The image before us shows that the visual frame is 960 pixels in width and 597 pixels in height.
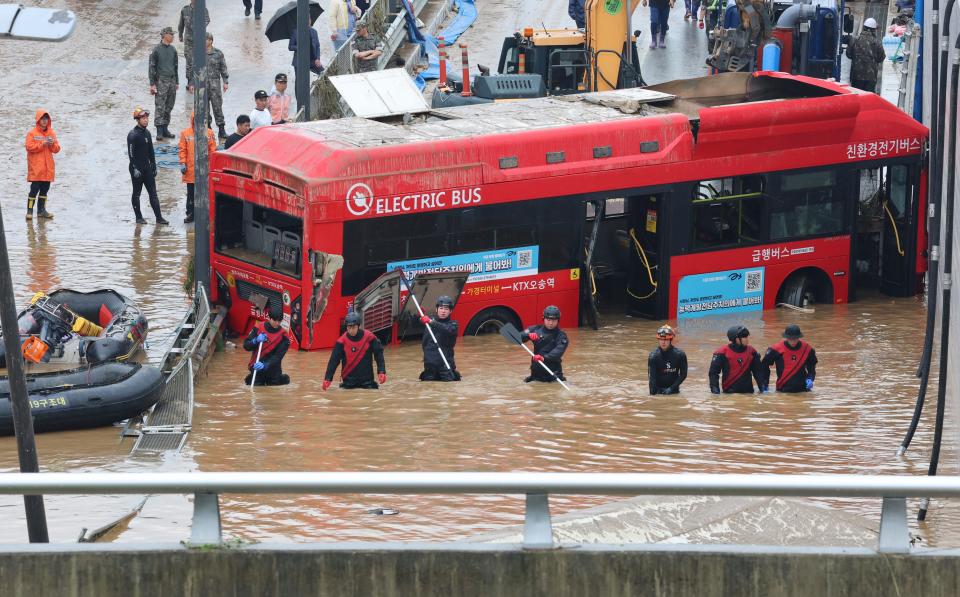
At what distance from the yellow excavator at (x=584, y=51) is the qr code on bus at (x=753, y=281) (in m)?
8.47

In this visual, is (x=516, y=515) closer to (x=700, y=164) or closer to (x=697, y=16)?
(x=700, y=164)

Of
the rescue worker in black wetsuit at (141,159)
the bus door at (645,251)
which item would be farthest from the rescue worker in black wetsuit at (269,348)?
the rescue worker in black wetsuit at (141,159)

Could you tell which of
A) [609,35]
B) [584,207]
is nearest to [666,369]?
[584,207]

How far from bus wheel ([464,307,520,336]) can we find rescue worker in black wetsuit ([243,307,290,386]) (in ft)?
10.8

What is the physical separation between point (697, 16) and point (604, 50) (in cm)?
1198

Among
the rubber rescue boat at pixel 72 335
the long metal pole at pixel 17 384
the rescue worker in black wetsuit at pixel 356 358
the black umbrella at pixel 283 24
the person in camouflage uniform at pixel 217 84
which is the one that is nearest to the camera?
the long metal pole at pixel 17 384

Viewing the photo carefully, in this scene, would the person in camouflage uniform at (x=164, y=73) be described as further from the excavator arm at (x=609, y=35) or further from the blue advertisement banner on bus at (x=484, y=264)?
the blue advertisement banner on bus at (x=484, y=264)

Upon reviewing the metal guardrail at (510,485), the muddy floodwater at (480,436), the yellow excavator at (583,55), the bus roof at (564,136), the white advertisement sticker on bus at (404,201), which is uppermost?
the yellow excavator at (583,55)

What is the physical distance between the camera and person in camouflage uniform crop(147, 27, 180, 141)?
2789 cm

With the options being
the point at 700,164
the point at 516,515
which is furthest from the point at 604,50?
the point at 516,515

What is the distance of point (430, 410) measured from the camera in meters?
15.8

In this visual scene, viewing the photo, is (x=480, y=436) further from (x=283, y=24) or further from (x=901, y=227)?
(x=283, y=24)

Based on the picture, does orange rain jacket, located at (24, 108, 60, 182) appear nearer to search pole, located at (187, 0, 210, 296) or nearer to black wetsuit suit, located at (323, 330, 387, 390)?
search pole, located at (187, 0, 210, 296)

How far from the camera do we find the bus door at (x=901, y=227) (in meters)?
22.2
